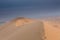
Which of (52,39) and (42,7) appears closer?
(52,39)

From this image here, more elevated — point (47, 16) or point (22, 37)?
point (47, 16)

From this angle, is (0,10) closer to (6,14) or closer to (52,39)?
(6,14)

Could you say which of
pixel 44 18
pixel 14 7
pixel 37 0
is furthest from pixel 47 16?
pixel 14 7

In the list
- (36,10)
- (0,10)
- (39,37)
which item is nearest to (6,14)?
(0,10)

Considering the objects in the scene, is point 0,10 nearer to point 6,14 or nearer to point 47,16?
point 6,14

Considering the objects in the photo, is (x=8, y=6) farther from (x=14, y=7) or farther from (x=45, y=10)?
(x=45, y=10)

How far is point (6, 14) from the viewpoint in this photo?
0.79m

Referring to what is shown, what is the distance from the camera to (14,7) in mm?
796

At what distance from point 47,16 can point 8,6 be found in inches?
11.6

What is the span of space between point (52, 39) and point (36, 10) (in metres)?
0.29

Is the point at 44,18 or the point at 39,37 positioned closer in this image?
the point at 39,37

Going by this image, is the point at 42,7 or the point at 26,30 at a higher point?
the point at 42,7

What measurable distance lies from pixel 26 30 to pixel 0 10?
Result: 1.05 ft

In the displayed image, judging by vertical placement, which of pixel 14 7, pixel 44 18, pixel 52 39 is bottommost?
pixel 52 39
